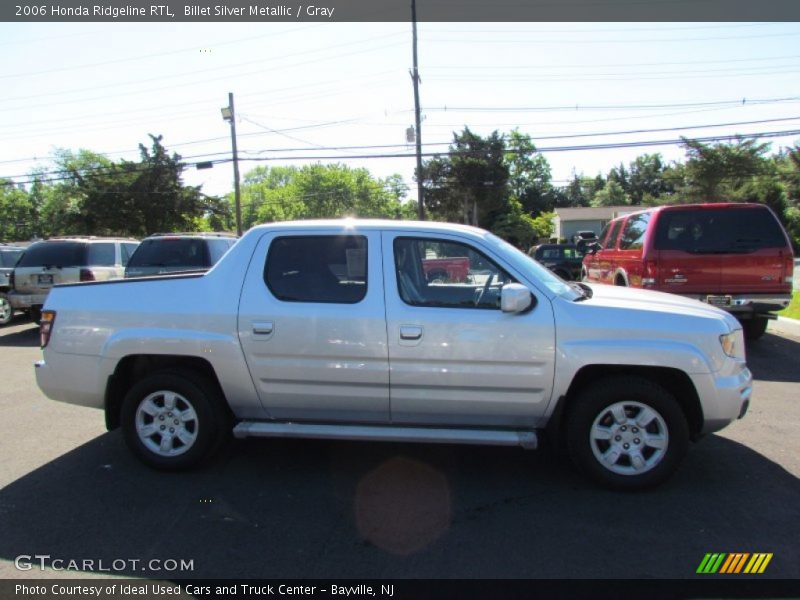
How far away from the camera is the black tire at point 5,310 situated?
38.0ft

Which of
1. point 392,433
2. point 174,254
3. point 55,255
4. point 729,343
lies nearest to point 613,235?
point 729,343

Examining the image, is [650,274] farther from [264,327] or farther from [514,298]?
[264,327]

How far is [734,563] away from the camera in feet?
9.53

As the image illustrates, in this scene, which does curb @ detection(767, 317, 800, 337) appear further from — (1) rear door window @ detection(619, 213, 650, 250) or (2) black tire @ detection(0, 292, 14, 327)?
(2) black tire @ detection(0, 292, 14, 327)

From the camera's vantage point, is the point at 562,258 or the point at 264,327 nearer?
the point at 264,327

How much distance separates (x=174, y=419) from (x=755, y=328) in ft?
29.7

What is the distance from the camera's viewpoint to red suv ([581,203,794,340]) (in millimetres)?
7895

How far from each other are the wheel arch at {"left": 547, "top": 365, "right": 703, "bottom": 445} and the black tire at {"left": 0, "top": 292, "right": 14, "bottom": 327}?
40.4 ft

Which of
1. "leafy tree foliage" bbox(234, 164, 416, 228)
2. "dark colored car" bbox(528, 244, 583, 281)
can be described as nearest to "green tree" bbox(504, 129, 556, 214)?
"leafy tree foliage" bbox(234, 164, 416, 228)

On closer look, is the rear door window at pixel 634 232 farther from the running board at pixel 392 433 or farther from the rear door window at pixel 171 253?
the rear door window at pixel 171 253

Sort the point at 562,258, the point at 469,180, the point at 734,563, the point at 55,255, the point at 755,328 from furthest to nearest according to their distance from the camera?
the point at 469,180, the point at 562,258, the point at 55,255, the point at 755,328, the point at 734,563

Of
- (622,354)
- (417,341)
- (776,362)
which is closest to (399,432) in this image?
(417,341)

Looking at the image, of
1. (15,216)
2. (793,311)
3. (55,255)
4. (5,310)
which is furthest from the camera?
(15,216)

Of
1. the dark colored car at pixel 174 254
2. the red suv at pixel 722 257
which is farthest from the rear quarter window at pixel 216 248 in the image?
the red suv at pixel 722 257
